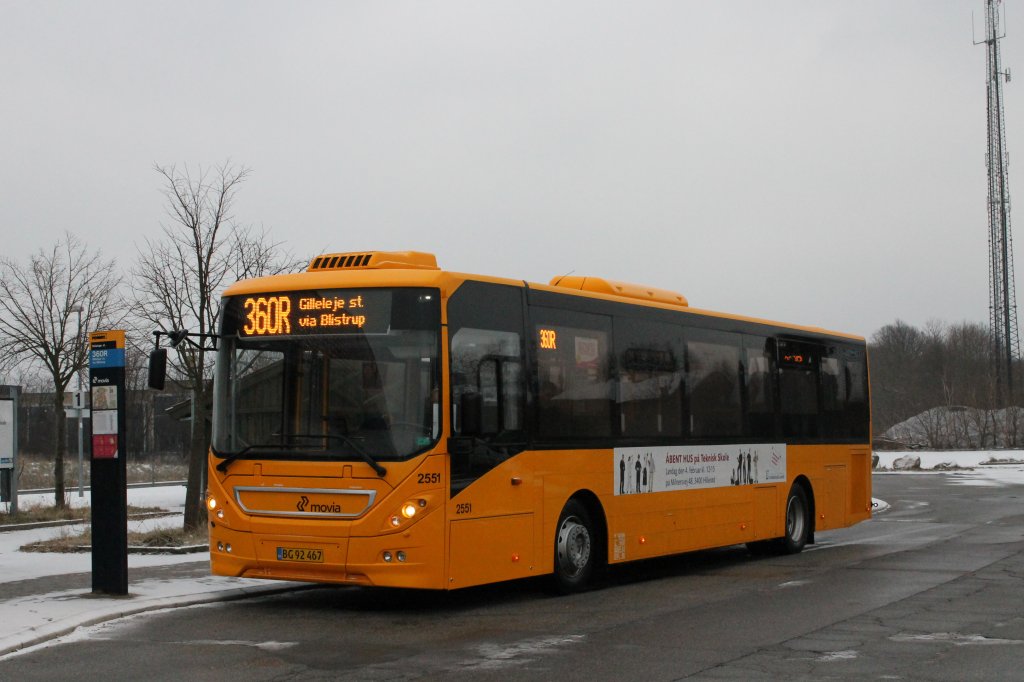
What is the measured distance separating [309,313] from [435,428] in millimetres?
1749

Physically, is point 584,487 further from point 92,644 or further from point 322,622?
point 92,644

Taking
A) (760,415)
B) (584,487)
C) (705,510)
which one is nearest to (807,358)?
(760,415)

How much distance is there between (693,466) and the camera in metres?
15.6

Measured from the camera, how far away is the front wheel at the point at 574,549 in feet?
42.9

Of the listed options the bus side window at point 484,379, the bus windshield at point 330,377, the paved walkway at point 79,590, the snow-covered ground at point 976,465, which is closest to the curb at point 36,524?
Answer: the paved walkway at point 79,590

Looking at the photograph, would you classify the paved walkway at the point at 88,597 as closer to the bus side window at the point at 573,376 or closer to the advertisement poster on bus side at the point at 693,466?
the bus side window at the point at 573,376

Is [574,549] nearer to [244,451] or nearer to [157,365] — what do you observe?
→ [244,451]

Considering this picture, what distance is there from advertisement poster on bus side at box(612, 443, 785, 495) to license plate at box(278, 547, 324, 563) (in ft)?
12.8

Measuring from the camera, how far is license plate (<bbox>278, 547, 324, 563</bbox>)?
37.8 ft

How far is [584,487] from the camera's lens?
44.1 feet

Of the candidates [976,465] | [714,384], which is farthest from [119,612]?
[976,465]

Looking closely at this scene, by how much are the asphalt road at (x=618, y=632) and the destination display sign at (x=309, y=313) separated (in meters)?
2.71

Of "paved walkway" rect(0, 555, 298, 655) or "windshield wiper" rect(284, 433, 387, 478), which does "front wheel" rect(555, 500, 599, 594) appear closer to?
"windshield wiper" rect(284, 433, 387, 478)

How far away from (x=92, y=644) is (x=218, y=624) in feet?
4.30
